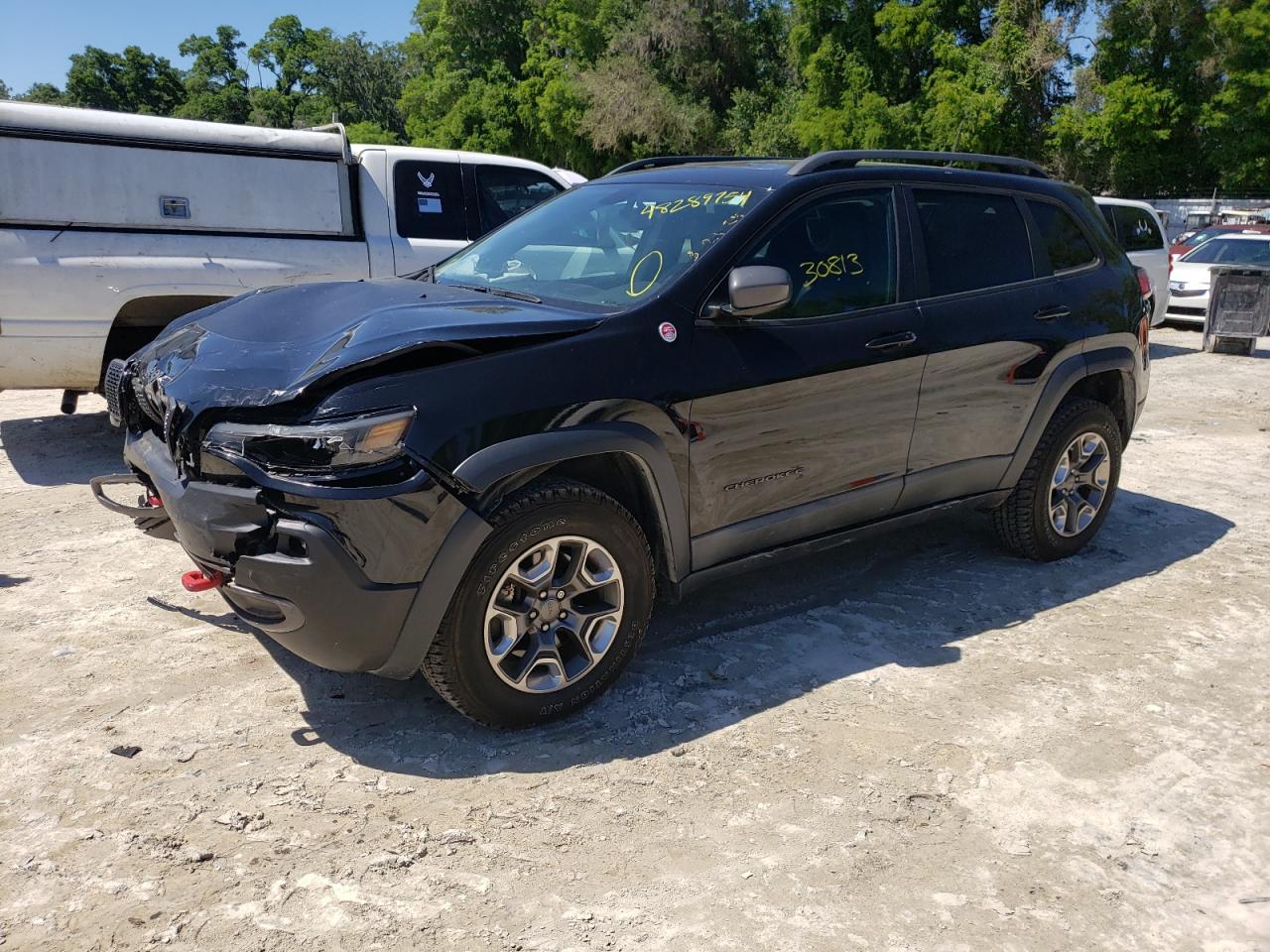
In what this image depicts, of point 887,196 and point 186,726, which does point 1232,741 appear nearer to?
point 887,196

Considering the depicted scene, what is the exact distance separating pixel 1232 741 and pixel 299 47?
9702 centimetres

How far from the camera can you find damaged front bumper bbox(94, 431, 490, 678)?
2.97m

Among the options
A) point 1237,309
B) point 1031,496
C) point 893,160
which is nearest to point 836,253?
point 893,160

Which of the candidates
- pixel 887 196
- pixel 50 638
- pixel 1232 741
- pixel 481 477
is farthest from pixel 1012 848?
pixel 50 638

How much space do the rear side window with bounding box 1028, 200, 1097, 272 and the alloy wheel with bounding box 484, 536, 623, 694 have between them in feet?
9.64

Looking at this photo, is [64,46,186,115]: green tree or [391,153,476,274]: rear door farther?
[64,46,186,115]: green tree

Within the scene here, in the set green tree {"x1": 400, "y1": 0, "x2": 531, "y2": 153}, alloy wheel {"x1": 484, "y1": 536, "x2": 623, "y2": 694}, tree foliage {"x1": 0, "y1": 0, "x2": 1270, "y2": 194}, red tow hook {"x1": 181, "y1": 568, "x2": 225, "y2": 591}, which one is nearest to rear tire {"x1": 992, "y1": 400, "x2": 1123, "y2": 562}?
alloy wheel {"x1": 484, "y1": 536, "x2": 623, "y2": 694}

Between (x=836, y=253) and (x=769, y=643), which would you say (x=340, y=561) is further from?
(x=836, y=253)

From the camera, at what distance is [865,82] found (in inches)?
1342

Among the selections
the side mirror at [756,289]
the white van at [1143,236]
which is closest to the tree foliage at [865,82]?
the white van at [1143,236]

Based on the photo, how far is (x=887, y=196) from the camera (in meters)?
4.35

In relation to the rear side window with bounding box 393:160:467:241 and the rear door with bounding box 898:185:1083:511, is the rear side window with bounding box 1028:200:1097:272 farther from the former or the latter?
the rear side window with bounding box 393:160:467:241

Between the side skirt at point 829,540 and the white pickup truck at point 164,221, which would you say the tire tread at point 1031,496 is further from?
the white pickup truck at point 164,221

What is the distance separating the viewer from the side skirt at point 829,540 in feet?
12.7
